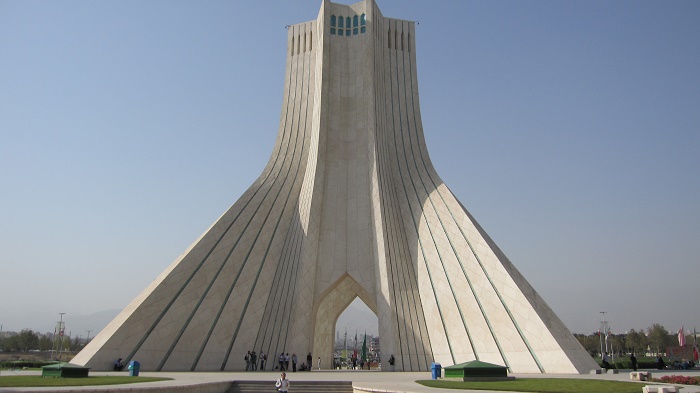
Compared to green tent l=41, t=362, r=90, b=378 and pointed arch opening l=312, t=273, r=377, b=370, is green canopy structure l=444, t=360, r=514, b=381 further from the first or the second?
pointed arch opening l=312, t=273, r=377, b=370

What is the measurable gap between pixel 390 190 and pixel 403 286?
421 centimetres

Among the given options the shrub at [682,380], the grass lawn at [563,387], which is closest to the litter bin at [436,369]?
the grass lawn at [563,387]

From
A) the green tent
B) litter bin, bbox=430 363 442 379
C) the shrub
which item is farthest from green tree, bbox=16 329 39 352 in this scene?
the shrub

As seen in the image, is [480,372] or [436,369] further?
[436,369]

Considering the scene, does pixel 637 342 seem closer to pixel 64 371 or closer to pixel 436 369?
pixel 436 369

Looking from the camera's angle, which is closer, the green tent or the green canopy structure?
the green tent

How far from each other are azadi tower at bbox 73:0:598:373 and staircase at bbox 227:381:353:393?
5072 mm

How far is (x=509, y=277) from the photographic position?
16688 mm

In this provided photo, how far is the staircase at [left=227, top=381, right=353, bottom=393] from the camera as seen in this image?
1149 centimetres

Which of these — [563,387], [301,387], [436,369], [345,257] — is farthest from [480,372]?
[345,257]

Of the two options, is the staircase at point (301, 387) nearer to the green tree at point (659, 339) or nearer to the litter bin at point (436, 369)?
the litter bin at point (436, 369)

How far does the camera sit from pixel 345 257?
20.2 meters

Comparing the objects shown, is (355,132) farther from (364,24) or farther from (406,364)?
(406,364)

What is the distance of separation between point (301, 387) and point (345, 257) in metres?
8.61
